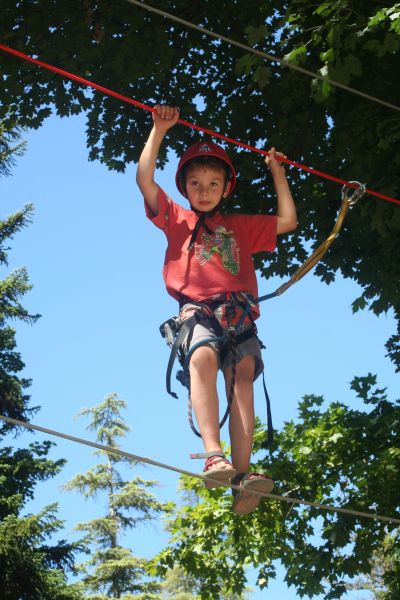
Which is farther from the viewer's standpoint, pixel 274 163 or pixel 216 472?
pixel 274 163

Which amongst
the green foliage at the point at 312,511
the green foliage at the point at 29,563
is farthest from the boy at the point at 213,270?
the green foliage at the point at 29,563

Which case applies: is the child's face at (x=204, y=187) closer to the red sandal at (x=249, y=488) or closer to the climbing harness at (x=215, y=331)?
the climbing harness at (x=215, y=331)

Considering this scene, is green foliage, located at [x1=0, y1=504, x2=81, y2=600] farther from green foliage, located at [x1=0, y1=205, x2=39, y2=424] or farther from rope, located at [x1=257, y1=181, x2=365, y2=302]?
rope, located at [x1=257, y1=181, x2=365, y2=302]

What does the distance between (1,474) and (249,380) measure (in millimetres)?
11641

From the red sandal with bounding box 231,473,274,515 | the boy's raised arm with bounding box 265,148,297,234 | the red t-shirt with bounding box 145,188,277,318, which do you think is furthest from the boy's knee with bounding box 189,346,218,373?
the boy's raised arm with bounding box 265,148,297,234

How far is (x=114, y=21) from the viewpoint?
934 cm

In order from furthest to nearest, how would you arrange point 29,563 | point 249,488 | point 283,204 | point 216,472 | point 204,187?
point 29,563, point 283,204, point 204,187, point 249,488, point 216,472

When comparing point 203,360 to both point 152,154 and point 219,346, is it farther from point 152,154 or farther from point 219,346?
point 152,154

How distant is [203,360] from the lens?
18.5 ft

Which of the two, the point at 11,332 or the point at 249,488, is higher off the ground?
the point at 11,332

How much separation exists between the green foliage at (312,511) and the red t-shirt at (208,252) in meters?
5.81

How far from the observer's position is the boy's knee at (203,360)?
5637 millimetres

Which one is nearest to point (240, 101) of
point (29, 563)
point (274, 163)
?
point (274, 163)

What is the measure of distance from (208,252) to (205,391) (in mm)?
784
